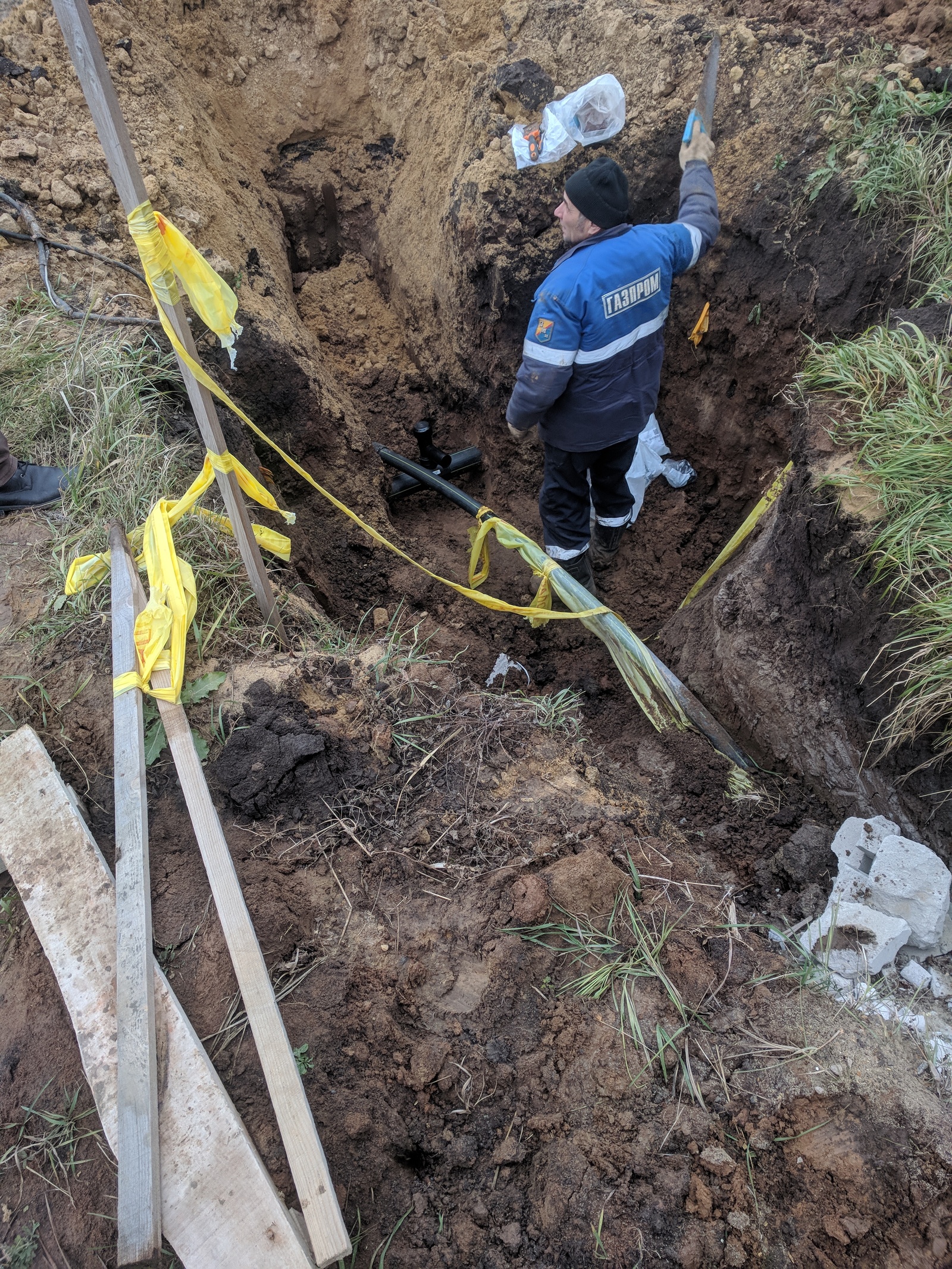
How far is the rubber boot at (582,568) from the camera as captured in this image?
149 inches

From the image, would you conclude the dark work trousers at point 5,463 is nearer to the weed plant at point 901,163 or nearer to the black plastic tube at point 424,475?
the black plastic tube at point 424,475

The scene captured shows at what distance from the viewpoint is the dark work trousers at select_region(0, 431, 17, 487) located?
2812mm

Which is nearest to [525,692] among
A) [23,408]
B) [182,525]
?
[182,525]

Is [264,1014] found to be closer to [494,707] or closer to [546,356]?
[494,707]

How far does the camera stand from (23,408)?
3111mm

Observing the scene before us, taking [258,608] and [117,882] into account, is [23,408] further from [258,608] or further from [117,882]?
[117,882]

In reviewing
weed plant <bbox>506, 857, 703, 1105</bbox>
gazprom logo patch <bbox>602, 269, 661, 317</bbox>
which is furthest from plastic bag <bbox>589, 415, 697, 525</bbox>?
weed plant <bbox>506, 857, 703, 1105</bbox>

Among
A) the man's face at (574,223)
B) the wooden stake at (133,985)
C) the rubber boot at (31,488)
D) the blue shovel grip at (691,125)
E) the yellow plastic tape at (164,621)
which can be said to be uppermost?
the blue shovel grip at (691,125)

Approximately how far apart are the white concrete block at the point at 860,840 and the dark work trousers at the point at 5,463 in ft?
11.2

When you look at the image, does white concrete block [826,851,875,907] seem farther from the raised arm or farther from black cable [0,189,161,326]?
black cable [0,189,161,326]

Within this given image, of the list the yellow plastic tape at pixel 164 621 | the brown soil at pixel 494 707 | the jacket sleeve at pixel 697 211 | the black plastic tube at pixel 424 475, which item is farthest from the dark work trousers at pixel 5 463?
the jacket sleeve at pixel 697 211

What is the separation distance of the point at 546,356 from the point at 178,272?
152cm

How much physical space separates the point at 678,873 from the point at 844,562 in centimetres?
117

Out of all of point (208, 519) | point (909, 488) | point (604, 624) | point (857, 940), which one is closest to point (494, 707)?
point (604, 624)
